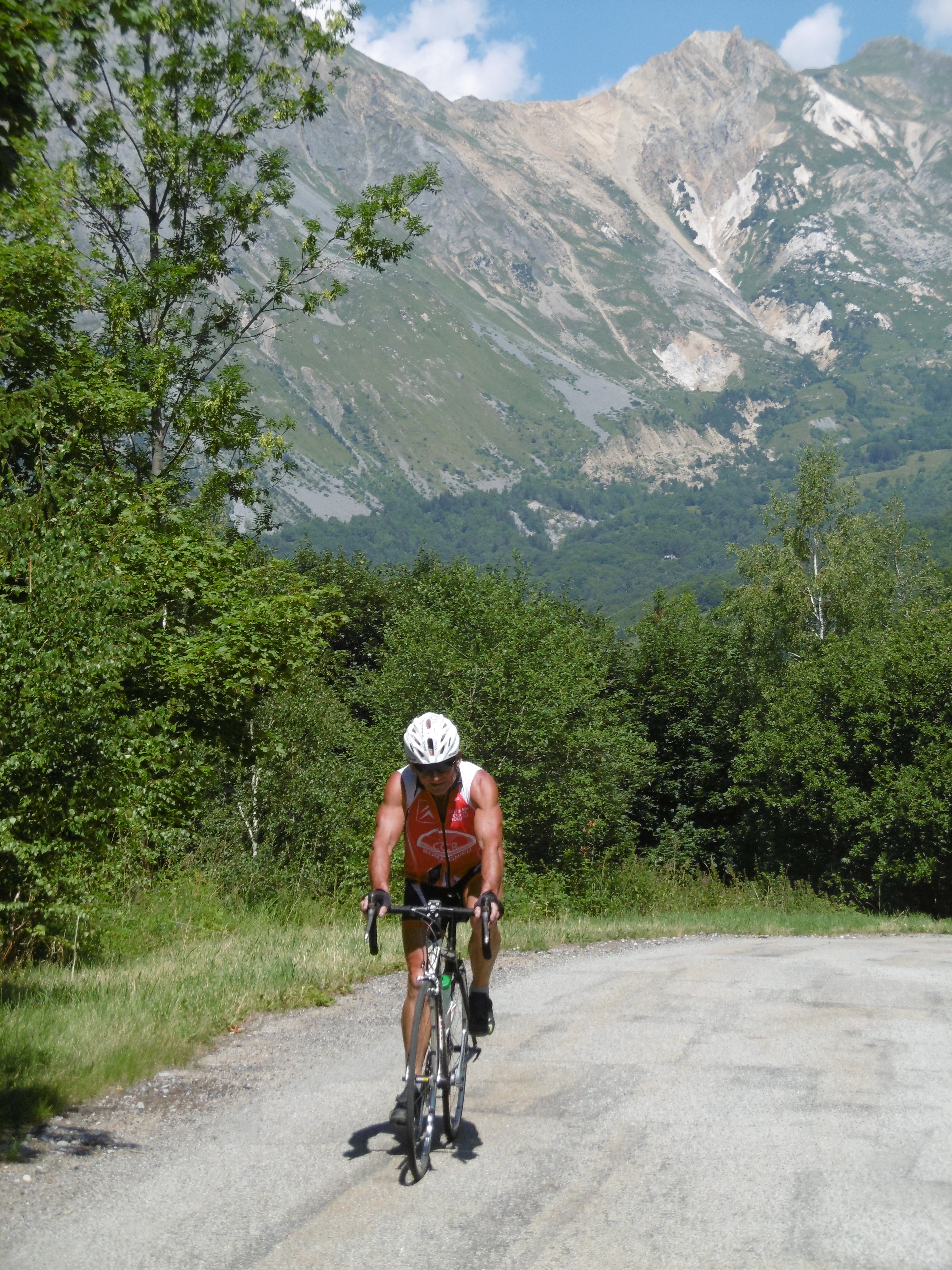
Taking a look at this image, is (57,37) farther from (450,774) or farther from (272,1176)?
(272,1176)

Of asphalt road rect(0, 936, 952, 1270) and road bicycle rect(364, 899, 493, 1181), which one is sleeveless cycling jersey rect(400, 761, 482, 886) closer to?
road bicycle rect(364, 899, 493, 1181)

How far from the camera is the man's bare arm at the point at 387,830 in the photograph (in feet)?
18.5

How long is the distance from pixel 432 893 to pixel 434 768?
71cm

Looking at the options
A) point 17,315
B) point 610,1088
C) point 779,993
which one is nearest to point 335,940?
point 779,993

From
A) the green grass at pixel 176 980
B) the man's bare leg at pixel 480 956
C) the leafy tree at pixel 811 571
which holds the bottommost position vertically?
the green grass at pixel 176 980

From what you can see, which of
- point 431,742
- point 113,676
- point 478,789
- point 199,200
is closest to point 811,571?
point 199,200

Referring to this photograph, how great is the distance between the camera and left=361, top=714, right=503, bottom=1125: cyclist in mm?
5625

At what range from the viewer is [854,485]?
46.6 m

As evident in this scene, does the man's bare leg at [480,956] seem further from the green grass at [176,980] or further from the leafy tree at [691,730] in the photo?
the leafy tree at [691,730]

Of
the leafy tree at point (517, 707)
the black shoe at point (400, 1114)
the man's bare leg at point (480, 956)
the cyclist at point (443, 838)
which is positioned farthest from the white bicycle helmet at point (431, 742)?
the leafy tree at point (517, 707)

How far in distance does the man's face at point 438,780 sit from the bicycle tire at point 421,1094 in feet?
3.18

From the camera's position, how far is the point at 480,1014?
19.4 ft

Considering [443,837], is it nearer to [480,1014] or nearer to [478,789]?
[478,789]

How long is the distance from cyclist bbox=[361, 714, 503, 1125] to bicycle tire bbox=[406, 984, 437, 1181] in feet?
0.49
